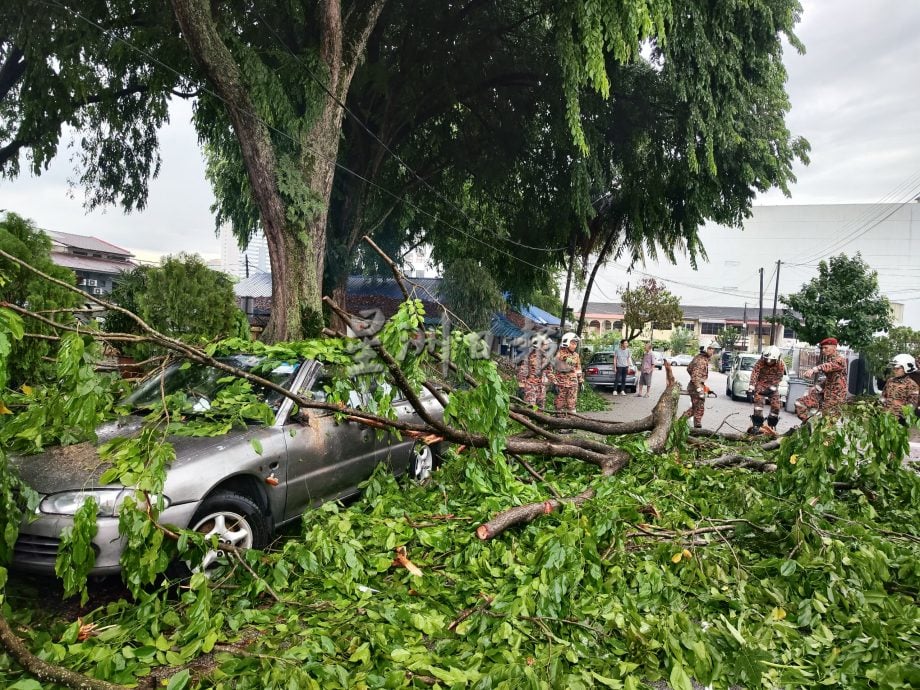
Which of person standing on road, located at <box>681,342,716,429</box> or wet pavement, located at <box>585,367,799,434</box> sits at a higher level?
person standing on road, located at <box>681,342,716,429</box>

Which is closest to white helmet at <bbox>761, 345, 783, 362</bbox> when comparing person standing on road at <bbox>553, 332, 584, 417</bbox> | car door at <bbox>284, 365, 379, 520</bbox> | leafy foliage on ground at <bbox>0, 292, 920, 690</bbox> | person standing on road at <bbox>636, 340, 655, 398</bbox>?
person standing on road at <bbox>553, 332, 584, 417</bbox>

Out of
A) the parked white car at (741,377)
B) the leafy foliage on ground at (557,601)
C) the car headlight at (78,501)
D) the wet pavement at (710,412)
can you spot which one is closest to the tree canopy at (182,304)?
the car headlight at (78,501)

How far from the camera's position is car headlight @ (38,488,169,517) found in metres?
3.03

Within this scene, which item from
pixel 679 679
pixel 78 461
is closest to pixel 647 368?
pixel 679 679

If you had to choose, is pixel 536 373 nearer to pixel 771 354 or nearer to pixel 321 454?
pixel 771 354

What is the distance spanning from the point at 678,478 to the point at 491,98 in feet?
50.1

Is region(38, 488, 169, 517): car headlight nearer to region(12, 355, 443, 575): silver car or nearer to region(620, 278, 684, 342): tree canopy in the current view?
Answer: region(12, 355, 443, 575): silver car

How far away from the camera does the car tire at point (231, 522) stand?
11.1 ft

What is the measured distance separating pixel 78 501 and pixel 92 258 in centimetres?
3562

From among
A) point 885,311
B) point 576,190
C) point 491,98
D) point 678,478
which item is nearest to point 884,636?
point 678,478

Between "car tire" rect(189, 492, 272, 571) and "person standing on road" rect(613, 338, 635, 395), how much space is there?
645 inches

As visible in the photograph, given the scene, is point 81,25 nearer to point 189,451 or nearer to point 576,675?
point 189,451

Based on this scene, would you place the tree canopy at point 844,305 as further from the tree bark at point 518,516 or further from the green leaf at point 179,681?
the green leaf at point 179,681

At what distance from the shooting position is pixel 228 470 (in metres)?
3.52
